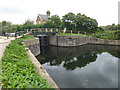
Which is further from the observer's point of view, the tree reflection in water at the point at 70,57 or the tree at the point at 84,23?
the tree at the point at 84,23

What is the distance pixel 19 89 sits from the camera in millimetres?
3309

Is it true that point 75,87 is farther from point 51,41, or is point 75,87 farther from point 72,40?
point 51,41

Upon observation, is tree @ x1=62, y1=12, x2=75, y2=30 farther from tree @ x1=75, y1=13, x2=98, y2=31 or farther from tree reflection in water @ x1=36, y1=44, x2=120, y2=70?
tree reflection in water @ x1=36, y1=44, x2=120, y2=70

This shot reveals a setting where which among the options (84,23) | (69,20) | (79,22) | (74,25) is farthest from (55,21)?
(84,23)

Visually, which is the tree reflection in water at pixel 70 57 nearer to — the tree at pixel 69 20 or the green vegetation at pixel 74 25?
the green vegetation at pixel 74 25

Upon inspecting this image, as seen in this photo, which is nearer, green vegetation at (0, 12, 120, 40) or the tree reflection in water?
the tree reflection in water

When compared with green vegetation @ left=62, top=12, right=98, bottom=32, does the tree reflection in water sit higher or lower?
lower

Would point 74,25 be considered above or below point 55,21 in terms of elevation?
below

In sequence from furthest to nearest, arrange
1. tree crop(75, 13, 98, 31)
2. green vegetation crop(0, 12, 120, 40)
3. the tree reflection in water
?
tree crop(75, 13, 98, 31) → green vegetation crop(0, 12, 120, 40) → the tree reflection in water

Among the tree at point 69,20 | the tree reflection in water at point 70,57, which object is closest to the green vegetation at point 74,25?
the tree at point 69,20

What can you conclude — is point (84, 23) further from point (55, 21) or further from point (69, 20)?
point (55, 21)

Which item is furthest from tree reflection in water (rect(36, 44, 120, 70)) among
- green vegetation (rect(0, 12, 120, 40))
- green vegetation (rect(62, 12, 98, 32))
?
green vegetation (rect(62, 12, 98, 32))

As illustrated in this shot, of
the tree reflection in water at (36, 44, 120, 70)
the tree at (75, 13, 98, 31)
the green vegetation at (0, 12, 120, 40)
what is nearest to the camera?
the tree reflection in water at (36, 44, 120, 70)

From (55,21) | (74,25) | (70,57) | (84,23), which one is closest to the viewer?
(70,57)
